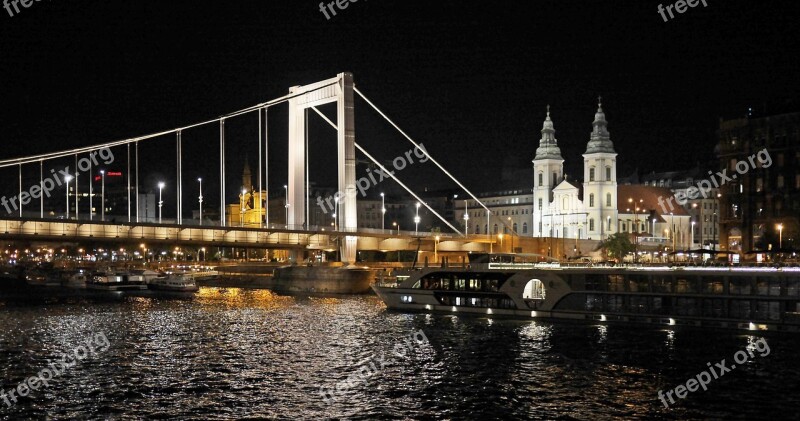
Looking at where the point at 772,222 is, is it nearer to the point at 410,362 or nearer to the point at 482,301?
the point at 482,301

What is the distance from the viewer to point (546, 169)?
16400cm

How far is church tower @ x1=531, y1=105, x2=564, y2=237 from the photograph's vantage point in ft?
537

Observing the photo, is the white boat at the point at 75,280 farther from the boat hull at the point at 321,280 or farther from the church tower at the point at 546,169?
the church tower at the point at 546,169

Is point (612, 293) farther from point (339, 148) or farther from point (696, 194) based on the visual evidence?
point (696, 194)

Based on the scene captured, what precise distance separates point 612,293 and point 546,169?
113 meters

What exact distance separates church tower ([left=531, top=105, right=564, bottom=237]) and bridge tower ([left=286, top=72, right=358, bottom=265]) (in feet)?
264

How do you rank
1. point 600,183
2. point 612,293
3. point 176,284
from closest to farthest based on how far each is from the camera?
point 612,293 → point 176,284 → point 600,183

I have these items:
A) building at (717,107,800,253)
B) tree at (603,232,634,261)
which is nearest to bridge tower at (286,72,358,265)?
building at (717,107,800,253)

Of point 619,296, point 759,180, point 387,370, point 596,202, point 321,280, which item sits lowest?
point 387,370

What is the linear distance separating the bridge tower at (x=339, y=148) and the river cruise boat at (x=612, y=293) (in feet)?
59.9

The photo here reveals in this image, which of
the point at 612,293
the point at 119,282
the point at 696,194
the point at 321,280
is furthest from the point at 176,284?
the point at 696,194

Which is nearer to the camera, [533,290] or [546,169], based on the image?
[533,290]

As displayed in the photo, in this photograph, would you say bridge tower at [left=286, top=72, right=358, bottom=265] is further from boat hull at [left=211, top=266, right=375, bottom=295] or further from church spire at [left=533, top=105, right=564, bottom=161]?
church spire at [left=533, top=105, right=564, bottom=161]

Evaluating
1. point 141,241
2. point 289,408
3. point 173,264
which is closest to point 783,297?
point 289,408
